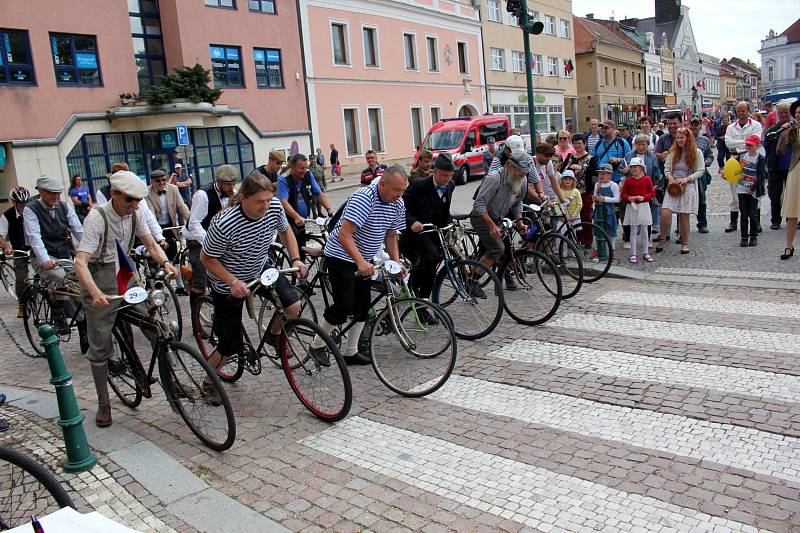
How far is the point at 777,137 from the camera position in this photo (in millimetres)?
10406

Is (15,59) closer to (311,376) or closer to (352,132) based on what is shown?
(352,132)

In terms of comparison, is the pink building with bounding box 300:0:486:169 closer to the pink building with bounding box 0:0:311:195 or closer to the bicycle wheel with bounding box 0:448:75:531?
the pink building with bounding box 0:0:311:195

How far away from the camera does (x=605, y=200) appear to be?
9.66 m

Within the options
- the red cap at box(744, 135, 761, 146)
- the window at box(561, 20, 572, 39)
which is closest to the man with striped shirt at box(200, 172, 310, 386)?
the red cap at box(744, 135, 761, 146)

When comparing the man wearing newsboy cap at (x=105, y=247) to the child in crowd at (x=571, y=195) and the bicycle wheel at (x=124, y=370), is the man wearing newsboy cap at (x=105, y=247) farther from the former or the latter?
the child in crowd at (x=571, y=195)

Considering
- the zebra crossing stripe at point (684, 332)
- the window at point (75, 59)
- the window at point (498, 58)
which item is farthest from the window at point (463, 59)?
the zebra crossing stripe at point (684, 332)

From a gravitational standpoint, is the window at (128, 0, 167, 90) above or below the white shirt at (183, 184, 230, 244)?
above

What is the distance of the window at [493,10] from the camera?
47.7 metres

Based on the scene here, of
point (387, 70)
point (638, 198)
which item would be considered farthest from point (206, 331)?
point (387, 70)

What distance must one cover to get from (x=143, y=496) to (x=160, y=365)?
1.09 metres

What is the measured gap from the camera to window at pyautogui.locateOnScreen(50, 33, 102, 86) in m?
24.8

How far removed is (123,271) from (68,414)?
1330mm

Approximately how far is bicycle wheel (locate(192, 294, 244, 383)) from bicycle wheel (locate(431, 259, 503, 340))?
2.27 m

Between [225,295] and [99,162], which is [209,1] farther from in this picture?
[225,295]
